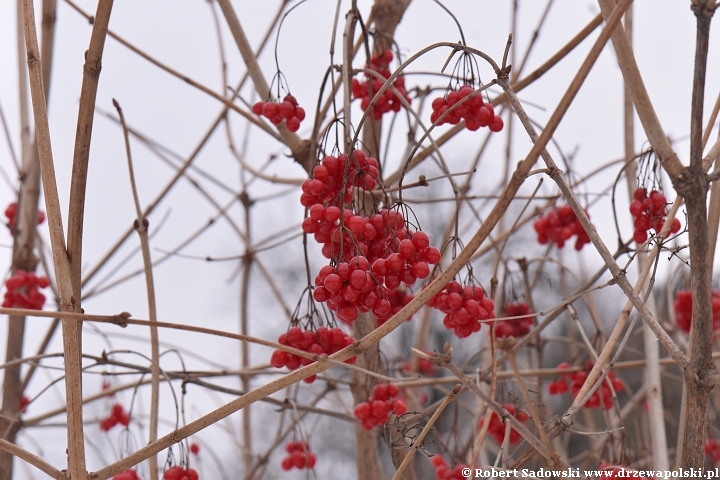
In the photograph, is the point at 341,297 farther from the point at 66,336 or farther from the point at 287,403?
the point at 287,403

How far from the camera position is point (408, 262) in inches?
17.6

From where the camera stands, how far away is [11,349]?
0.83m

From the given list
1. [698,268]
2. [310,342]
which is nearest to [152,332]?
[310,342]

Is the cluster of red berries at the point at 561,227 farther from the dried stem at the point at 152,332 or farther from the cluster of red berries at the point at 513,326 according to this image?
the dried stem at the point at 152,332

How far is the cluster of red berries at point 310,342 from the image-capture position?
539 millimetres

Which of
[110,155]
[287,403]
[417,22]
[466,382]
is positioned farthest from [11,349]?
[417,22]

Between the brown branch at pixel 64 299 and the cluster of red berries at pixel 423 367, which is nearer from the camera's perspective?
the brown branch at pixel 64 299

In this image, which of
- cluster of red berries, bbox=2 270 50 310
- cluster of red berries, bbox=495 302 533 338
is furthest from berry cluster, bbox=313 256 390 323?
cluster of red berries, bbox=2 270 50 310

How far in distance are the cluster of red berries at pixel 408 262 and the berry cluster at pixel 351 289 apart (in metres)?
0.01

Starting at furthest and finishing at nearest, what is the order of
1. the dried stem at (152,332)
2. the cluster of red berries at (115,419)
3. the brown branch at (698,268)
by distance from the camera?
the cluster of red berries at (115,419), the dried stem at (152,332), the brown branch at (698,268)

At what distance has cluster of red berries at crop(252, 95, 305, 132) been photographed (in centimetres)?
63

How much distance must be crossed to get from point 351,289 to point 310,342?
133 mm

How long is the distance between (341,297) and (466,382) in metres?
0.10

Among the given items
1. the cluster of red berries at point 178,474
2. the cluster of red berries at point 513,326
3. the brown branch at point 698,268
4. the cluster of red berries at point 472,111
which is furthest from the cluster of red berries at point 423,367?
the brown branch at point 698,268
